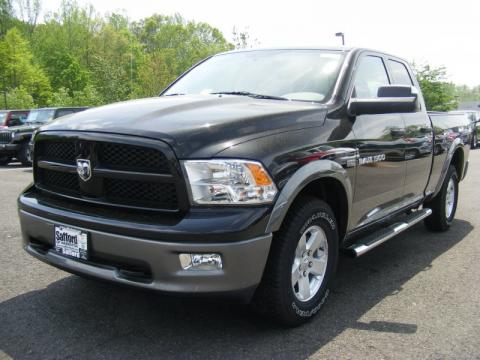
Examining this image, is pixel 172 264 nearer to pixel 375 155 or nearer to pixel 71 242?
pixel 71 242

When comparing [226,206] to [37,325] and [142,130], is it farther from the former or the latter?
[37,325]

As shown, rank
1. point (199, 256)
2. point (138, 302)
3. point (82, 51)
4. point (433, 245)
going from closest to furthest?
point (199, 256) < point (138, 302) < point (433, 245) < point (82, 51)

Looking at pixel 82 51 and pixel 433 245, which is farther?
pixel 82 51

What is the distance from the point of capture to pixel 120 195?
2922mm

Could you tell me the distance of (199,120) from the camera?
9.63 feet

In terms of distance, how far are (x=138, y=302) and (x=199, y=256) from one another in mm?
1144

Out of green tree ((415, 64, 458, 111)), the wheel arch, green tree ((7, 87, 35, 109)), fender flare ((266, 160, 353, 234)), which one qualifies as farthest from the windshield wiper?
green tree ((7, 87, 35, 109))

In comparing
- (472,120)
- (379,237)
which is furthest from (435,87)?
(379,237)

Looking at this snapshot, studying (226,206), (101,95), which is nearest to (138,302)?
(226,206)

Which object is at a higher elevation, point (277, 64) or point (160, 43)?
point (160, 43)

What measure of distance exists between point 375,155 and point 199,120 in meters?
1.57

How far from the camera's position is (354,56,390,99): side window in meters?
4.05

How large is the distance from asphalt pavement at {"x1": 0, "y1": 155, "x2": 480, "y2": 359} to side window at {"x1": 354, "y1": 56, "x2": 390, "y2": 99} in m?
1.52

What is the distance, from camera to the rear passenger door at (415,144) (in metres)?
4.52
